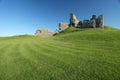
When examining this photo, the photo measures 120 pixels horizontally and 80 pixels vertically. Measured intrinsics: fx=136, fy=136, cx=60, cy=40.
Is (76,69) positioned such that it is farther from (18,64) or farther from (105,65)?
(18,64)

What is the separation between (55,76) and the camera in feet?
41.8

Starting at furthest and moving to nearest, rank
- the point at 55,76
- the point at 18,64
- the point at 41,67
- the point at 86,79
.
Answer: the point at 18,64 → the point at 41,67 → the point at 55,76 → the point at 86,79

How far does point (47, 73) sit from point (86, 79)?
4.06 meters

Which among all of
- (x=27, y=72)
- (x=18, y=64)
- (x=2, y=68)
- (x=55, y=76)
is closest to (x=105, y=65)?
(x=55, y=76)

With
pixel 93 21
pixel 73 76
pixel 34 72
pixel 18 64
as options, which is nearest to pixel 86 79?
pixel 73 76

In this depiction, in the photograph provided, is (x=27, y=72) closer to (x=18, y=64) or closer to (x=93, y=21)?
(x=18, y=64)

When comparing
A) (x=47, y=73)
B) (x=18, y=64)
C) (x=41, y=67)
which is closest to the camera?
(x=47, y=73)

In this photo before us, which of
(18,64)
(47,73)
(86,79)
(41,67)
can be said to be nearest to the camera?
(86,79)

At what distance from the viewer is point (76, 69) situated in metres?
13.7

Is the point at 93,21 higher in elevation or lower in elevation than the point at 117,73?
higher

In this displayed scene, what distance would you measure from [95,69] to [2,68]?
10.7 metres

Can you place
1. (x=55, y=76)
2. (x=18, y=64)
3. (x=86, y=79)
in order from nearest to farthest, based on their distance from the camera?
1. (x=86, y=79)
2. (x=55, y=76)
3. (x=18, y=64)

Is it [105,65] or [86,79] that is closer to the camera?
[86,79]

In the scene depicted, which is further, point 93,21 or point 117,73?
point 93,21
